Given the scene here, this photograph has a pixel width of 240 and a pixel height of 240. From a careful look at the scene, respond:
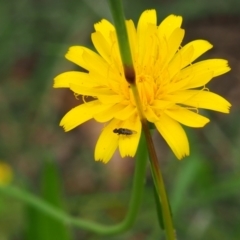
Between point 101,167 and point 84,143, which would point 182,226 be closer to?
point 101,167

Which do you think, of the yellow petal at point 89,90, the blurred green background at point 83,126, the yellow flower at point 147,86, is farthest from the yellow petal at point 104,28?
the blurred green background at point 83,126

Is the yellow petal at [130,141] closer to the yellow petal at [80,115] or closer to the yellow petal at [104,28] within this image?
the yellow petal at [80,115]

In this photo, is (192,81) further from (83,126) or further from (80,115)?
(83,126)

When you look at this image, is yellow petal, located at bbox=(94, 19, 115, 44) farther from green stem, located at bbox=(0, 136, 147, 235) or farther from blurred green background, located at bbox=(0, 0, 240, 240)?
blurred green background, located at bbox=(0, 0, 240, 240)

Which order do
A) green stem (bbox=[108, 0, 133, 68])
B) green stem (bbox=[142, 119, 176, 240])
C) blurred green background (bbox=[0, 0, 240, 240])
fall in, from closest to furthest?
green stem (bbox=[108, 0, 133, 68]) < green stem (bbox=[142, 119, 176, 240]) < blurred green background (bbox=[0, 0, 240, 240])

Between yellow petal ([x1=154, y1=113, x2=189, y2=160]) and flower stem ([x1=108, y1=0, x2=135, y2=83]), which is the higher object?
flower stem ([x1=108, y1=0, x2=135, y2=83])

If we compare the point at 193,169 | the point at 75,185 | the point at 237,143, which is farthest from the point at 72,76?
the point at 75,185

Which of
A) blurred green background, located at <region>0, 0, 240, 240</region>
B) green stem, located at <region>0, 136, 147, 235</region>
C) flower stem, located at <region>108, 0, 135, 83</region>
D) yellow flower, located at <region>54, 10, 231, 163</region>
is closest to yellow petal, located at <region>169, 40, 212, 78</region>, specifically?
yellow flower, located at <region>54, 10, 231, 163</region>
